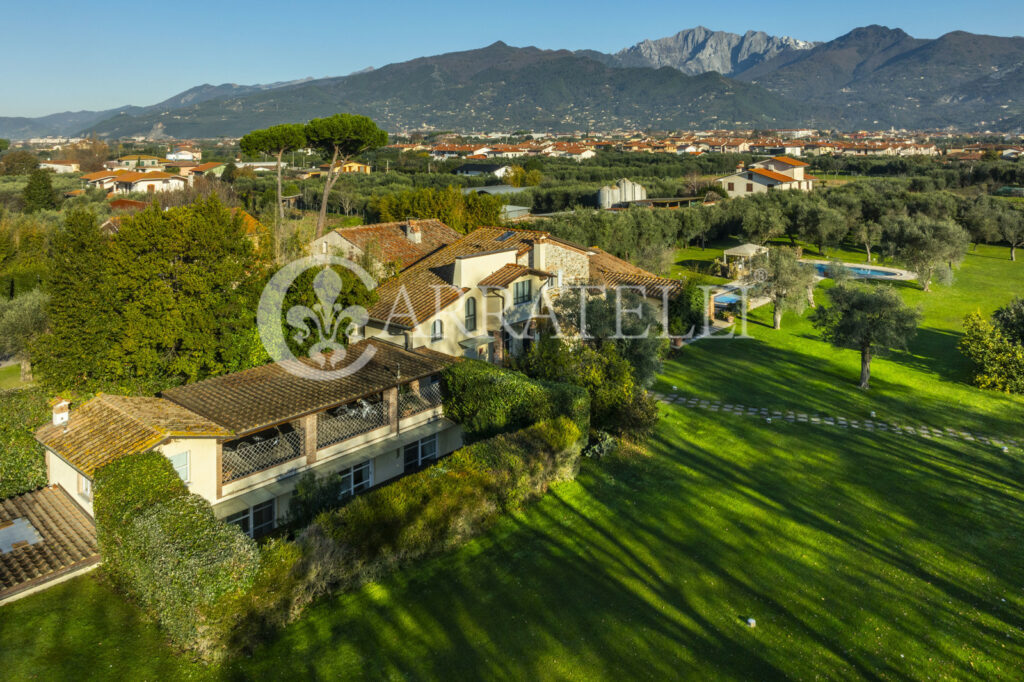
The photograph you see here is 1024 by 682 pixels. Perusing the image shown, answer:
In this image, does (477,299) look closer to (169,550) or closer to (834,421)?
(834,421)

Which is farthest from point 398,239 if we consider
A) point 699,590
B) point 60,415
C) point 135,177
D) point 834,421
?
point 135,177

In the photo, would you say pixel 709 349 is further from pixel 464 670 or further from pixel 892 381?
pixel 464 670

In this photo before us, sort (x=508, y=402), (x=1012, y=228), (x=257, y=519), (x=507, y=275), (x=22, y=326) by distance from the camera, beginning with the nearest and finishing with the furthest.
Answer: (x=257, y=519)
(x=508, y=402)
(x=22, y=326)
(x=507, y=275)
(x=1012, y=228)

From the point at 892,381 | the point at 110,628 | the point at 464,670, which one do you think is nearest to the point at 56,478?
the point at 110,628

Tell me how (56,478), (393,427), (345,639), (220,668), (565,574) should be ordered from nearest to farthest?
(220,668) → (345,639) → (565,574) → (56,478) → (393,427)

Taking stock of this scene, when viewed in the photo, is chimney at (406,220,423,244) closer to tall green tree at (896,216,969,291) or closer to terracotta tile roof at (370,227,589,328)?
terracotta tile roof at (370,227,589,328)

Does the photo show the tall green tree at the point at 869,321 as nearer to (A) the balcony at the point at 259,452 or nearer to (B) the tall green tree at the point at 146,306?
(A) the balcony at the point at 259,452
